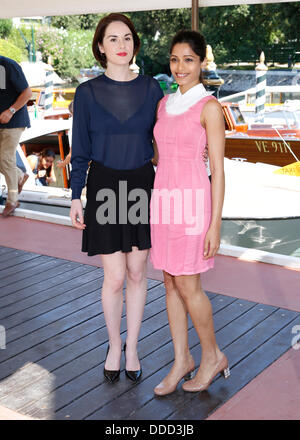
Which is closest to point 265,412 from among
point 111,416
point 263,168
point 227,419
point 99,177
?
point 227,419

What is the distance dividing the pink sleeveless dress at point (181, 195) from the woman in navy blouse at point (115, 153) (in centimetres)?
10

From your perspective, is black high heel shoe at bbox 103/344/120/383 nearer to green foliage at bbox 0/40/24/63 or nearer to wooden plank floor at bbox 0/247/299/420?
wooden plank floor at bbox 0/247/299/420

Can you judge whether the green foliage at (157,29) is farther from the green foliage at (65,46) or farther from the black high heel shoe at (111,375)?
the black high heel shoe at (111,375)

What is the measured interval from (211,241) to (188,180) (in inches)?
9.7

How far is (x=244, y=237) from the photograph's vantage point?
999 centimetres

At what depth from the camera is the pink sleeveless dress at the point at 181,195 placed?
7.88 ft

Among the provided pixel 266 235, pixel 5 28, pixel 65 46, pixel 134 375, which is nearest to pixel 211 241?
pixel 134 375

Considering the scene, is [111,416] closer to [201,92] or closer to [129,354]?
[129,354]

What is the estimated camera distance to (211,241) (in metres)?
2.45

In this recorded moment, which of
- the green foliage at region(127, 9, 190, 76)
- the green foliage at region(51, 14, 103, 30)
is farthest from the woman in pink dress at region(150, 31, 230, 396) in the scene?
the green foliage at region(51, 14, 103, 30)

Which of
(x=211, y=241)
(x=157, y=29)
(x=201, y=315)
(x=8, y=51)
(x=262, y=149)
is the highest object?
(x=157, y=29)

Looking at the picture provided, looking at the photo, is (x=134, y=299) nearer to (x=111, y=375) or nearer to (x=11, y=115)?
(x=111, y=375)

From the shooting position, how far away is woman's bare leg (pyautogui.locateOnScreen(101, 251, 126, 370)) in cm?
266

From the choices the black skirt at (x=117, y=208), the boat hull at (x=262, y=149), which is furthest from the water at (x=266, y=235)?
the black skirt at (x=117, y=208)
